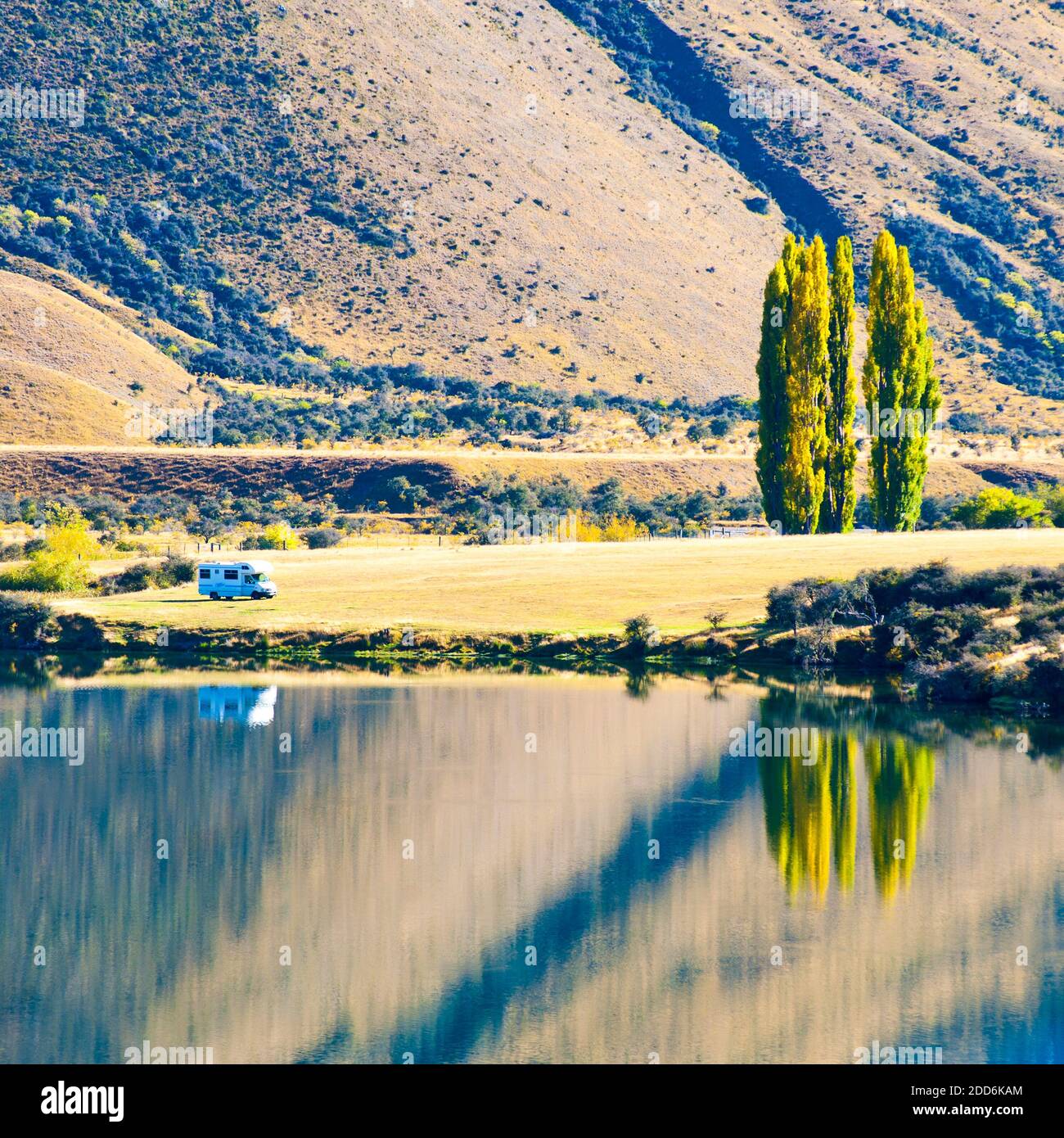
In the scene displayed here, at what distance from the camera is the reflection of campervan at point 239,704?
1471 inches

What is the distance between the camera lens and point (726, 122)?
155 meters

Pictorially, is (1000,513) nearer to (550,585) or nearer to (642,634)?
(550,585)

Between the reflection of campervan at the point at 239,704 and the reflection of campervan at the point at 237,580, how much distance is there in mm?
11587

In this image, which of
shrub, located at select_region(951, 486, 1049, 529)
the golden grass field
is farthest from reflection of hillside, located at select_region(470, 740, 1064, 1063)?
shrub, located at select_region(951, 486, 1049, 529)

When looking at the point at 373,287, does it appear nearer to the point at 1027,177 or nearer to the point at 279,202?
the point at 279,202

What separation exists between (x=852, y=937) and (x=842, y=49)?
151964 mm

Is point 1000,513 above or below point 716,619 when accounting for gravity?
above

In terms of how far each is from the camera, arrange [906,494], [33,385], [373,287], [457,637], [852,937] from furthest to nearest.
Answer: [373,287], [33,385], [906,494], [457,637], [852,937]

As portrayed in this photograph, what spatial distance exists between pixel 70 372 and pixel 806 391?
53.1m

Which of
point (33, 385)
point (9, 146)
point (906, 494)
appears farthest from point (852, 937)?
point (9, 146)

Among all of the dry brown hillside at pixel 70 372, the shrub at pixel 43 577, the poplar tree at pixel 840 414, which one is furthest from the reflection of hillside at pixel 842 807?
the dry brown hillside at pixel 70 372

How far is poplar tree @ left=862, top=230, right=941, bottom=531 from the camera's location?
63.5 metres

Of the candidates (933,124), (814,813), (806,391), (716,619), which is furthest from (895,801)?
(933,124)

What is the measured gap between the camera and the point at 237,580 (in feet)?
176
